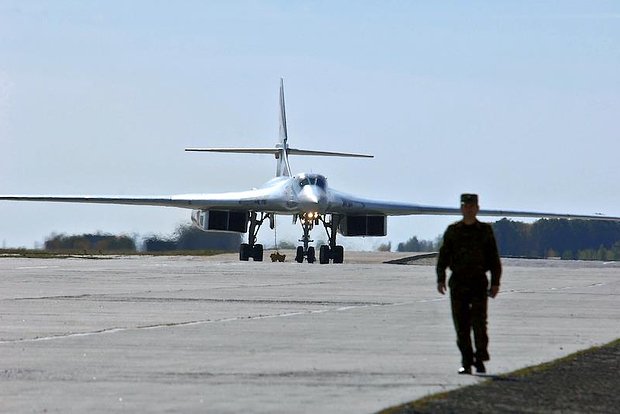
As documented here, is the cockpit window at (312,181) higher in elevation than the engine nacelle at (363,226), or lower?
higher

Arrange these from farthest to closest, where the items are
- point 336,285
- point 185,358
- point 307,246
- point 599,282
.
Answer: point 307,246, point 599,282, point 336,285, point 185,358

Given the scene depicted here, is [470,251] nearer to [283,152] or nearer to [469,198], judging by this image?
[469,198]

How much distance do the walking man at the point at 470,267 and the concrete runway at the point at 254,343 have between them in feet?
1.43

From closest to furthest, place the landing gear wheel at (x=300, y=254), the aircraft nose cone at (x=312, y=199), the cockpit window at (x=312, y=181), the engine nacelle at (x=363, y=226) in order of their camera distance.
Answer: the aircraft nose cone at (x=312, y=199) < the cockpit window at (x=312, y=181) < the landing gear wheel at (x=300, y=254) < the engine nacelle at (x=363, y=226)

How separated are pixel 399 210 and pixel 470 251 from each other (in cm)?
5015

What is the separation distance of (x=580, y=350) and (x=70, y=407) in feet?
19.9

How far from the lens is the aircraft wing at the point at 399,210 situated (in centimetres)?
6016

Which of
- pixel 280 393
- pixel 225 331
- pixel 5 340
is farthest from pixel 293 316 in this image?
pixel 280 393

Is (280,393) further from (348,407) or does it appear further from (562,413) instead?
(562,413)

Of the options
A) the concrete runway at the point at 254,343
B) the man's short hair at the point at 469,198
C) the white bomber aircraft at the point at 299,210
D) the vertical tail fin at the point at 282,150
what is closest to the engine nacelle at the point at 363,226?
the white bomber aircraft at the point at 299,210

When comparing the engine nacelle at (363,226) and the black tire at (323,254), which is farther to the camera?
the engine nacelle at (363,226)

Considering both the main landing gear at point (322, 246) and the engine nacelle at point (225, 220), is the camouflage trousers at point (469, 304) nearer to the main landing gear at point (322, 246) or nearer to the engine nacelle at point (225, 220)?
the main landing gear at point (322, 246)

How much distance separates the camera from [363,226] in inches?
2491

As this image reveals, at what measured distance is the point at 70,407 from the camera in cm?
961
